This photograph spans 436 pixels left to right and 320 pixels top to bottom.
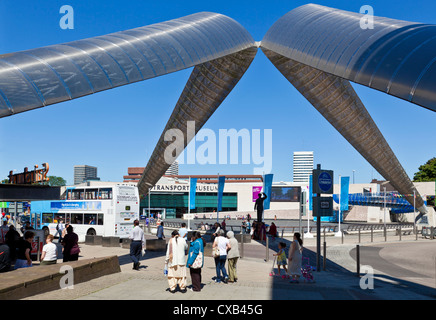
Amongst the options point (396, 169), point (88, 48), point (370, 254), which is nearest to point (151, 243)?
point (88, 48)

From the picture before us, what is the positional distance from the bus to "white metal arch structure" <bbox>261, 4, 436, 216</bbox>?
1338 cm

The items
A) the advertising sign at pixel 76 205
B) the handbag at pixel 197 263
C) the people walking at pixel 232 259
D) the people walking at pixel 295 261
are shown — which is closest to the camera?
the handbag at pixel 197 263

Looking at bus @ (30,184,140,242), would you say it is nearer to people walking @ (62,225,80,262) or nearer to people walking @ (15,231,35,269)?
people walking @ (62,225,80,262)

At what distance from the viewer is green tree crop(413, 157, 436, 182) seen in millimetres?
87062

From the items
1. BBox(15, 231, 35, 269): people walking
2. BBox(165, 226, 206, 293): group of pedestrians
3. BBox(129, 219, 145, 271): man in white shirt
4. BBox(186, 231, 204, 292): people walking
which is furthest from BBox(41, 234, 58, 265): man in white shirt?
BBox(186, 231, 204, 292): people walking

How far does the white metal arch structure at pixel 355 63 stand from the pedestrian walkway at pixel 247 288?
5480 mm

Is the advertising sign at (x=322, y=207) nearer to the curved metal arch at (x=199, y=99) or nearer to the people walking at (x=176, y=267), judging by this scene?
the people walking at (x=176, y=267)

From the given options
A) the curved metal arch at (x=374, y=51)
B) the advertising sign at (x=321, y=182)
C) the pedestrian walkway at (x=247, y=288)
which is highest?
the curved metal arch at (x=374, y=51)

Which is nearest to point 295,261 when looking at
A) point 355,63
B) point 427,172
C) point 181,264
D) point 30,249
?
point 181,264

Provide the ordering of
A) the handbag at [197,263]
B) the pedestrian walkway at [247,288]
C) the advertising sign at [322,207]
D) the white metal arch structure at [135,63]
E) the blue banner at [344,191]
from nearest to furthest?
1. the pedestrian walkway at [247,288]
2. the handbag at [197,263]
3. the white metal arch structure at [135,63]
4. the advertising sign at [322,207]
5. the blue banner at [344,191]

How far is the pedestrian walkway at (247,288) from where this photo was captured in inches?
390

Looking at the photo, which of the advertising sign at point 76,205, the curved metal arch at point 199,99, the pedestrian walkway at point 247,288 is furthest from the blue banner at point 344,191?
the advertising sign at point 76,205

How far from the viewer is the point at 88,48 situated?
1489cm
